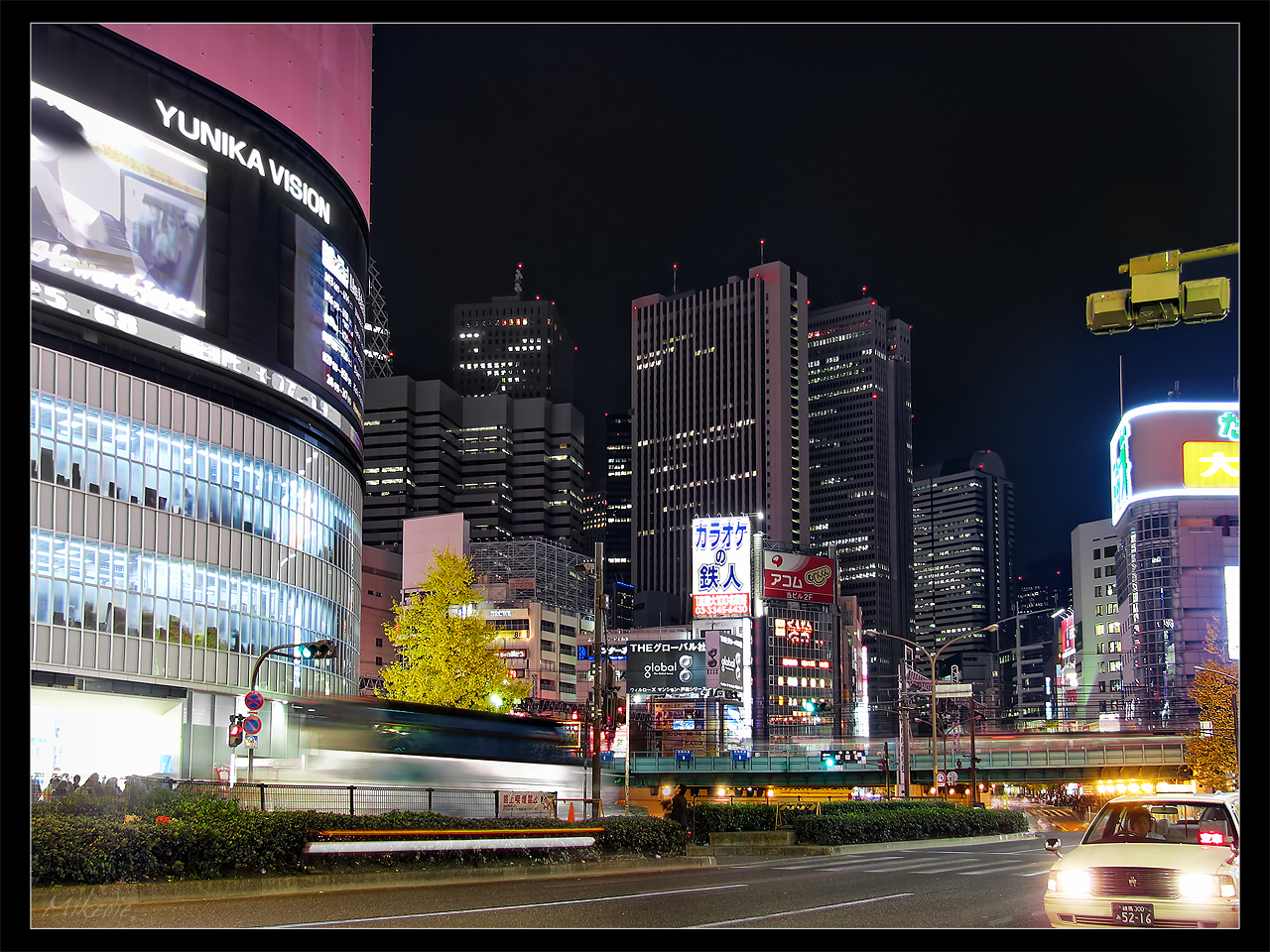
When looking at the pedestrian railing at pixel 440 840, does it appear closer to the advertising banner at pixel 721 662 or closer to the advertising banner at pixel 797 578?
the advertising banner at pixel 721 662

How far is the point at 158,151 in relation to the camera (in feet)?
212

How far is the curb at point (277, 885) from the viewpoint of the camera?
17.5 metres

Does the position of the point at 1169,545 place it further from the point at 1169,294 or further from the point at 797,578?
the point at 1169,294

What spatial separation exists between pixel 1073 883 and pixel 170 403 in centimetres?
6065

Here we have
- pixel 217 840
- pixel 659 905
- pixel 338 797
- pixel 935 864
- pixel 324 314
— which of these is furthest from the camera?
pixel 324 314

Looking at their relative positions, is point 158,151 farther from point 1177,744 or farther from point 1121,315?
point 1177,744

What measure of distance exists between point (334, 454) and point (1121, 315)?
73.2m

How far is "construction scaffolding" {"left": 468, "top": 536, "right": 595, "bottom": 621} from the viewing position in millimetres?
180125

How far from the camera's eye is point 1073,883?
14.1m

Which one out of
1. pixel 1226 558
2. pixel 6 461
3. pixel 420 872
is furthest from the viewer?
pixel 1226 558

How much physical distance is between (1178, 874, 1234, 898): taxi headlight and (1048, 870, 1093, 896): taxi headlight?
1.02m

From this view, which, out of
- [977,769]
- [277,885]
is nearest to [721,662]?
[977,769]

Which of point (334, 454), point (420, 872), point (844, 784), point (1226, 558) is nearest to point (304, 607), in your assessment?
point (334, 454)

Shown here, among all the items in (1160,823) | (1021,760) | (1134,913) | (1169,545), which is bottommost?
(1021,760)
